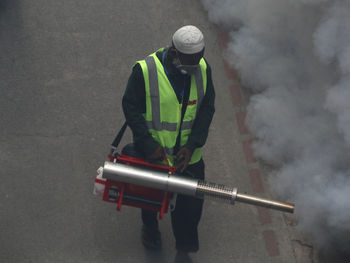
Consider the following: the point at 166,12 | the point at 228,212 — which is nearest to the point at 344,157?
the point at 228,212

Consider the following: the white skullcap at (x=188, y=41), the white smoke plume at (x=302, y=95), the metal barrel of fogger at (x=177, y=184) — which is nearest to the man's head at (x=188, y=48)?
the white skullcap at (x=188, y=41)

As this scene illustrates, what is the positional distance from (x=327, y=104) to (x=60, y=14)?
3.47 m

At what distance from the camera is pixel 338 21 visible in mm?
5133

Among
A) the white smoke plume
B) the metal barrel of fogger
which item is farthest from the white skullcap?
the white smoke plume

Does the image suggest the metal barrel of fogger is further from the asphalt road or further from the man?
the asphalt road

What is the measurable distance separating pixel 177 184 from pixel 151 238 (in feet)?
4.17

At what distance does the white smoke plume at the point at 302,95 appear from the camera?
5.05 m

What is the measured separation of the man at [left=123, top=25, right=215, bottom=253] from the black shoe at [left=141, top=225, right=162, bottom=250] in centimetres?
75

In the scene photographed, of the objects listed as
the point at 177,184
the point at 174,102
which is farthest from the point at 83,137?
the point at 177,184

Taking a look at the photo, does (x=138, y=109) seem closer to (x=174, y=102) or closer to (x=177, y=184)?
(x=174, y=102)

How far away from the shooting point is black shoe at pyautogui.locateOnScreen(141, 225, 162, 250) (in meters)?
5.07

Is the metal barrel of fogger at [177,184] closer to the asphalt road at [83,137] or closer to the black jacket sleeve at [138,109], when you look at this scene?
the black jacket sleeve at [138,109]

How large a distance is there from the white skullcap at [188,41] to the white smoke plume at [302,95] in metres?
1.75

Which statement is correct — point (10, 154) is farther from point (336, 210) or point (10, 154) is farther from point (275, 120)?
point (336, 210)
